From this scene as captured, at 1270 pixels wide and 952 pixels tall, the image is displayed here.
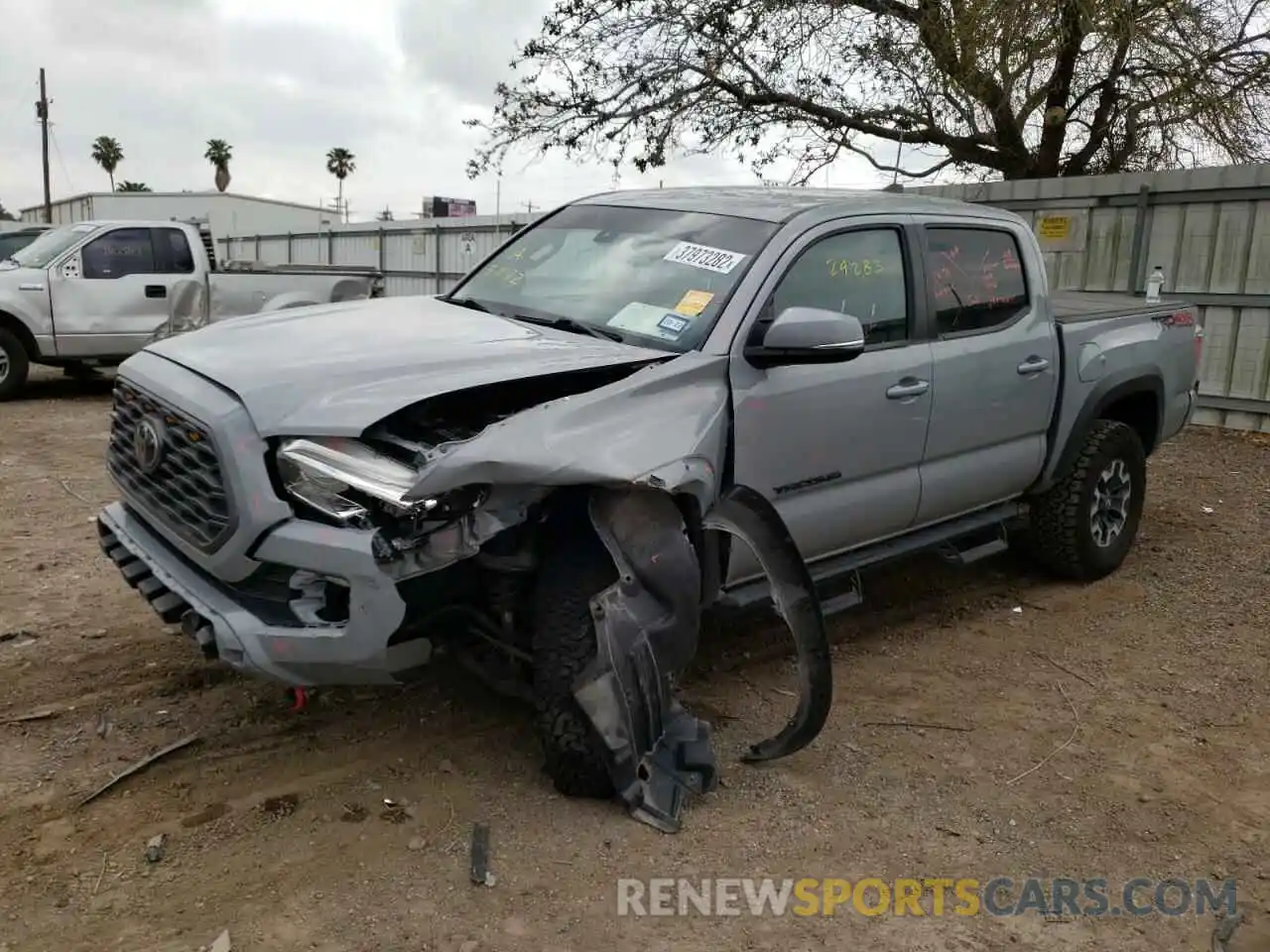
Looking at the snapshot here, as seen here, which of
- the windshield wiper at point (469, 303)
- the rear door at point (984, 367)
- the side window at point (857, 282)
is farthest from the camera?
the rear door at point (984, 367)

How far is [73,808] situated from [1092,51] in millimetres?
11284

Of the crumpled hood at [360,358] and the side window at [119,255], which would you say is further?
the side window at [119,255]

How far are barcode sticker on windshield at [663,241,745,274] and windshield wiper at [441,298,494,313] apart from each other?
804 millimetres

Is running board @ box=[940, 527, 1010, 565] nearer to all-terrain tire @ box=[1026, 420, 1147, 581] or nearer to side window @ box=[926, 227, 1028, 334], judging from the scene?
all-terrain tire @ box=[1026, 420, 1147, 581]

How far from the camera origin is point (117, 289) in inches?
432

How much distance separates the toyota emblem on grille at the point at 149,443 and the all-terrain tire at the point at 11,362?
28.2ft

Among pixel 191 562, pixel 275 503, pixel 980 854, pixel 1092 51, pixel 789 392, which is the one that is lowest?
pixel 980 854

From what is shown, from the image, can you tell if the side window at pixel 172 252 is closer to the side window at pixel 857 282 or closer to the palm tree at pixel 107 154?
the side window at pixel 857 282

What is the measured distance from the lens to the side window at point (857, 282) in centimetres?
397

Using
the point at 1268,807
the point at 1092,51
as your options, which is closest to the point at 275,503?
the point at 1268,807

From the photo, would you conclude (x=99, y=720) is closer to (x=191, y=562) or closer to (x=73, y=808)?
(x=73, y=808)

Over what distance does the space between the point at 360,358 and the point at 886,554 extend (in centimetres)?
233

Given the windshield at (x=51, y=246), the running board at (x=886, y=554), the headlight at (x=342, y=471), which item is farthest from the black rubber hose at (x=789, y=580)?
the windshield at (x=51, y=246)

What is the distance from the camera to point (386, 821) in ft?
10.5
